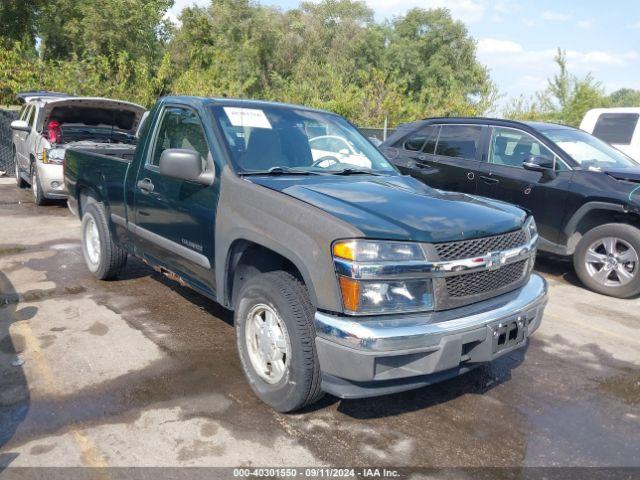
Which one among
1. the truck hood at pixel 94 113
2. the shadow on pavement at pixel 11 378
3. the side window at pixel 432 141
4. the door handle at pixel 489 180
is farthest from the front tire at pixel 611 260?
the truck hood at pixel 94 113

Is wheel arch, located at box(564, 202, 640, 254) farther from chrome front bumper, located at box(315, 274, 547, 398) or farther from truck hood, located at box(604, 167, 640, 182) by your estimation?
chrome front bumper, located at box(315, 274, 547, 398)

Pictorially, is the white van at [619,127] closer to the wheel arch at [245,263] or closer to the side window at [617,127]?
the side window at [617,127]

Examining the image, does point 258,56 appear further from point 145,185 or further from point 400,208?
point 400,208

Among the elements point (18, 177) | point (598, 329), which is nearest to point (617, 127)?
point (598, 329)

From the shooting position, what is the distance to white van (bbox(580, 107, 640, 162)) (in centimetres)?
991

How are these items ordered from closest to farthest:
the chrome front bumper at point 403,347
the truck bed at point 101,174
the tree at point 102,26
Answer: the chrome front bumper at point 403,347, the truck bed at point 101,174, the tree at point 102,26

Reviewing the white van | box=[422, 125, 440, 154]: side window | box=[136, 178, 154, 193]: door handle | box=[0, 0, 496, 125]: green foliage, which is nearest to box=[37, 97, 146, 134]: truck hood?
box=[422, 125, 440, 154]: side window

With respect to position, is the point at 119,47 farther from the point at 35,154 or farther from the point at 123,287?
the point at 123,287

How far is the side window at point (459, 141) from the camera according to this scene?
7438mm

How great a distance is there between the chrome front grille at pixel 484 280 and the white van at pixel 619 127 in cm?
760

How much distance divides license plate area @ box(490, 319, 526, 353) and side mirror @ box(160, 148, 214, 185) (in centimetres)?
206

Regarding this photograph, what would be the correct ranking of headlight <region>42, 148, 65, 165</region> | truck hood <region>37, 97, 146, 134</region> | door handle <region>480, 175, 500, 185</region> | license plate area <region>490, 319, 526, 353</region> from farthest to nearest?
truck hood <region>37, 97, 146, 134</region> → headlight <region>42, 148, 65, 165</region> → door handle <region>480, 175, 500, 185</region> → license plate area <region>490, 319, 526, 353</region>

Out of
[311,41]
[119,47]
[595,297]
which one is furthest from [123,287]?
[311,41]

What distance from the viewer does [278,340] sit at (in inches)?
131
